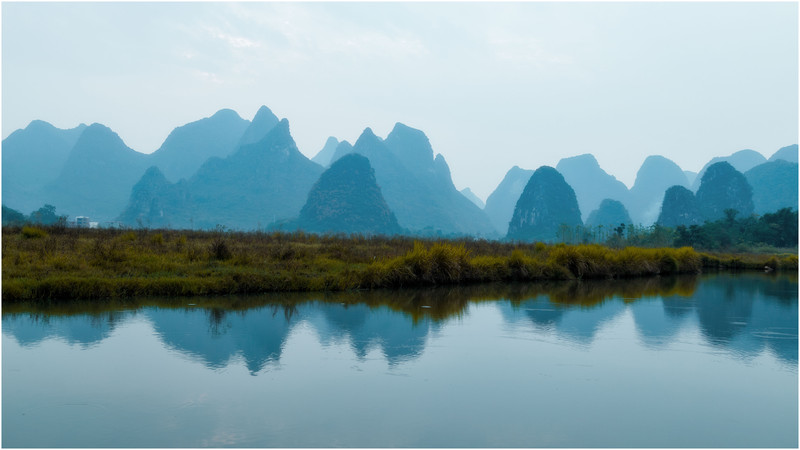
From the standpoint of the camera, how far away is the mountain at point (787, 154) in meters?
153

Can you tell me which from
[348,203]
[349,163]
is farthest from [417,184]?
[348,203]

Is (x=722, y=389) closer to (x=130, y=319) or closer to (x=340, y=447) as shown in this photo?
(x=340, y=447)

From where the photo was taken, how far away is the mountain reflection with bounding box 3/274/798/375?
6926 mm

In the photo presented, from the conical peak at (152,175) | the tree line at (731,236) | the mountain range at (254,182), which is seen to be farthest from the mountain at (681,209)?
the conical peak at (152,175)

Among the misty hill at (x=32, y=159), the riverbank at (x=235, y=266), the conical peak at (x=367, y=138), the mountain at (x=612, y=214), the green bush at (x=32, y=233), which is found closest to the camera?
the riverbank at (x=235, y=266)

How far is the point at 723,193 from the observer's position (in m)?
94.9

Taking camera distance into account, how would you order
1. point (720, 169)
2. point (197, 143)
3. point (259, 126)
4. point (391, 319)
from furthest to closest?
A: point (197, 143) < point (259, 126) < point (720, 169) < point (391, 319)

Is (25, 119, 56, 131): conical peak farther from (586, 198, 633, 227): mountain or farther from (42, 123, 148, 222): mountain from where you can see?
(586, 198, 633, 227): mountain

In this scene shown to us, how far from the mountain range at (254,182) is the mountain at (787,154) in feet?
1.17

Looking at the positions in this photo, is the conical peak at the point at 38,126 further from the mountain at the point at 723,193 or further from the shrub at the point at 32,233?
the shrub at the point at 32,233

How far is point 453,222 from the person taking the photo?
146250 millimetres

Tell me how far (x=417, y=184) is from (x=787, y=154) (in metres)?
99.6

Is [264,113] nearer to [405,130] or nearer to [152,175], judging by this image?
[405,130]

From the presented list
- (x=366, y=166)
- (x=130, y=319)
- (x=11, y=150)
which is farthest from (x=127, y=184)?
(x=130, y=319)
